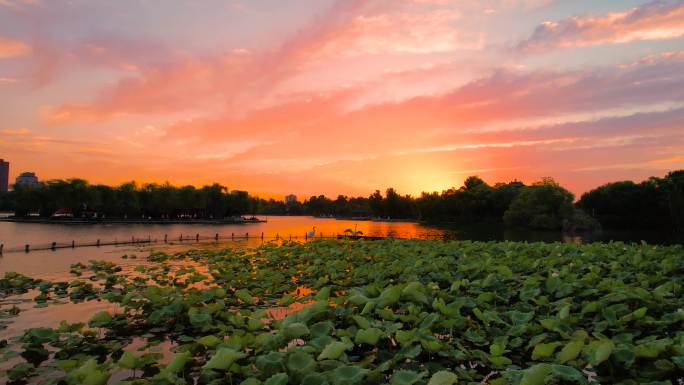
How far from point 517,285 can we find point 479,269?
1159 mm

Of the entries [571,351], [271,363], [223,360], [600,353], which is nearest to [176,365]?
[223,360]

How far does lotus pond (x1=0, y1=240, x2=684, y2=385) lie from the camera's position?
4.14 meters

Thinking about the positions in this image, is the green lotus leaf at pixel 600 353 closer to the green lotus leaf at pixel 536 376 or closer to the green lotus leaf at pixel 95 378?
the green lotus leaf at pixel 536 376

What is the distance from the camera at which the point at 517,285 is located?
28.1ft

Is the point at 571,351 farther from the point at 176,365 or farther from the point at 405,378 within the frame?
the point at 176,365

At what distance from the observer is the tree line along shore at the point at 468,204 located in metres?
69.6

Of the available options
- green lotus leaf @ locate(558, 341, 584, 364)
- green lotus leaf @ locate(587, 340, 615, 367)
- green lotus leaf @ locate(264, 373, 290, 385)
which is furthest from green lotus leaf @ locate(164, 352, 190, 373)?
green lotus leaf @ locate(587, 340, 615, 367)

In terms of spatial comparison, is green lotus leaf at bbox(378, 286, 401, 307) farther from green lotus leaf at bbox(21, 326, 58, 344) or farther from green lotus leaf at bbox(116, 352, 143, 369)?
green lotus leaf at bbox(21, 326, 58, 344)

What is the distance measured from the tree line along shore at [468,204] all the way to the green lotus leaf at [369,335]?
185 feet

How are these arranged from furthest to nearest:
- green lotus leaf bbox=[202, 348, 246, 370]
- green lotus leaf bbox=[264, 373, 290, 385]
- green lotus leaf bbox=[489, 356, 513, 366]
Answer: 1. green lotus leaf bbox=[489, 356, 513, 366]
2. green lotus leaf bbox=[202, 348, 246, 370]
3. green lotus leaf bbox=[264, 373, 290, 385]

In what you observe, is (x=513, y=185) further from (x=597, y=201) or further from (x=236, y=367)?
(x=236, y=367)

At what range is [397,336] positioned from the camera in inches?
192

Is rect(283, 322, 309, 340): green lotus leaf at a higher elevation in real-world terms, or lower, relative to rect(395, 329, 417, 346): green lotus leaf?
higher

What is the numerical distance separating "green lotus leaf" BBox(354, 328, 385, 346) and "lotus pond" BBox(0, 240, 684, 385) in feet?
0.04
